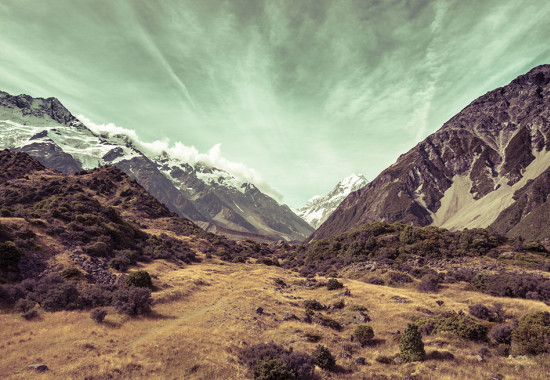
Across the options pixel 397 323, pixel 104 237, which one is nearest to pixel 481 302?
pixel 397 323

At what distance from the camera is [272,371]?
1444 centimetres

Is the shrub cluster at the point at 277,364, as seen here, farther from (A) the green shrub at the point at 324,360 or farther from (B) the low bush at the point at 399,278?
(B) the low bush at the point at 399,278

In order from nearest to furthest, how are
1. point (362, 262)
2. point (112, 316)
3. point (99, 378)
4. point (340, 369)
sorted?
point (99, 378) → point (340, 369) → point (112, 316) → point (362, 262)

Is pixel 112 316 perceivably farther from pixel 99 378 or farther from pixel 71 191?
pixel 71 191

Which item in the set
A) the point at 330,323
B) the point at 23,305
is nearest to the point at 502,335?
the point at 330,323

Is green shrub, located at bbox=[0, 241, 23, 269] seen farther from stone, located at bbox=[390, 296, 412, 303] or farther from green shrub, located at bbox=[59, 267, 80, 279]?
stone, located at bbox=[390, 296, 412, 303]

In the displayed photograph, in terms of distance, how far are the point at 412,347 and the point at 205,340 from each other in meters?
14.8

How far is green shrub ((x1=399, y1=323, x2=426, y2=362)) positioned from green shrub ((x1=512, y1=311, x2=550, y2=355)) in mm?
6348

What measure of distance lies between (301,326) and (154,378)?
14029 mm

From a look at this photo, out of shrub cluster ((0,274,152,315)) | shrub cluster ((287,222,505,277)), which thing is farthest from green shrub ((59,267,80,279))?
shrub cluster ((287,222,505,277))

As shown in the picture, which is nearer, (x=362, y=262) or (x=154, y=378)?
(x=154, y=378)

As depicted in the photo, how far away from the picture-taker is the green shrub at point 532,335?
661 inches

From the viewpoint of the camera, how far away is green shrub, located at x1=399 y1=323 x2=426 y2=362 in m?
17.2

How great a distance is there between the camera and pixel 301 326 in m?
24.6
